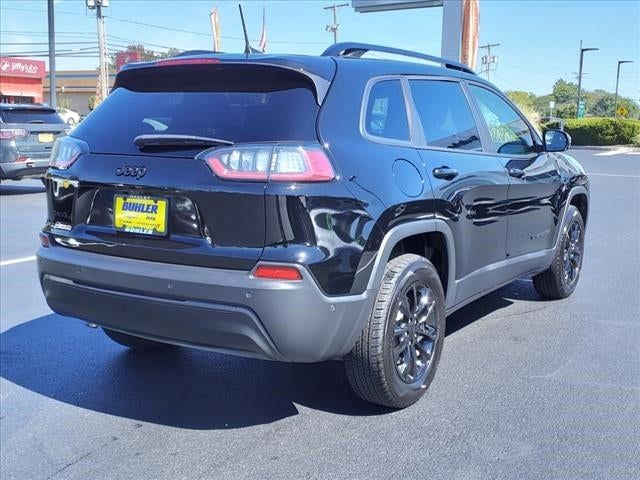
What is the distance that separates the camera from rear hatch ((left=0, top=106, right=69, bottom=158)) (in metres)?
13.0

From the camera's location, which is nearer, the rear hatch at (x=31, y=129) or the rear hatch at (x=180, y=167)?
the rear hatch at (x=180, y=167)

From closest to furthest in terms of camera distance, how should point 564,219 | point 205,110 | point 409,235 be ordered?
point 205,110
point 409,235
point 564,219

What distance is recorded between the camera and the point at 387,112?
143 inches

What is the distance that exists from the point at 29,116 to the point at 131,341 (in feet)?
34.3

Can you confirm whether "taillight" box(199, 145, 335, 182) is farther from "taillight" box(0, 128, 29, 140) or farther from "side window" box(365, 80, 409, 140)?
"taillight" box(0, 128, 29, 140)

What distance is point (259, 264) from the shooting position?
2.94 m

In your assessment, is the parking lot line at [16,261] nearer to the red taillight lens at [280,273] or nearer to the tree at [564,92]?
the red taillight lens at [280,273]

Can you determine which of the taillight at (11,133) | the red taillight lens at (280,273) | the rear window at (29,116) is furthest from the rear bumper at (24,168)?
the red taillight lens at (280,273)

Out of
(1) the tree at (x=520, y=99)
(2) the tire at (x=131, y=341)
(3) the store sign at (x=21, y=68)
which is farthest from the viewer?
(3) the store sign at (x=21, y=68)

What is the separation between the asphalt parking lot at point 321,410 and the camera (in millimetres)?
3135

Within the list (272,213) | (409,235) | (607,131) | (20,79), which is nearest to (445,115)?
(409,235)

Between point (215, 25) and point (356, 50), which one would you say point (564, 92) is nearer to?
point (215, 25)

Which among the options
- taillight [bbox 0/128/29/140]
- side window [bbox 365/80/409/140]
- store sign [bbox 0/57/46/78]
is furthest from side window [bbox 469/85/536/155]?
store sign [bbox 0/57/46/78]

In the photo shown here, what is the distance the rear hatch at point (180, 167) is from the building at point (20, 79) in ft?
173
